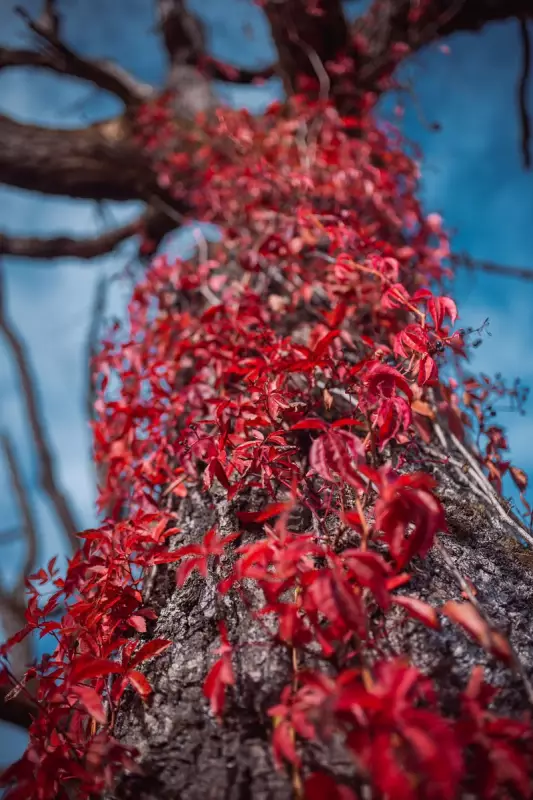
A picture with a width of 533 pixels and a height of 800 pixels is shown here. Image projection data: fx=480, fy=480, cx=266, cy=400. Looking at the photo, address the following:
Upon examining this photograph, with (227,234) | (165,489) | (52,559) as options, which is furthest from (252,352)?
(227,234)

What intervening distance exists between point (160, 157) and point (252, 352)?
2.54 meters

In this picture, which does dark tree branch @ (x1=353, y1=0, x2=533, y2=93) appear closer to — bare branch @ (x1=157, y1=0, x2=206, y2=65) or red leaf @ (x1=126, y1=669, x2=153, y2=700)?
bare branch @ (x1=157, y1=0, x2=206, y2=65)

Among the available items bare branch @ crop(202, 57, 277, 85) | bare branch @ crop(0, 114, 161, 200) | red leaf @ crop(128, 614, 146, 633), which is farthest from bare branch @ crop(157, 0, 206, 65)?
red leaf @ crop(128, 614, 146, 633)

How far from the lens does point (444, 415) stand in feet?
5.21

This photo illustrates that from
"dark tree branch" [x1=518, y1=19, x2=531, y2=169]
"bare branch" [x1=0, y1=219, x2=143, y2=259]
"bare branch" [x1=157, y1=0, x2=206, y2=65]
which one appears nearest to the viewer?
"dark tree branch" [x1=518, y1=19, x2=531, y2=169]

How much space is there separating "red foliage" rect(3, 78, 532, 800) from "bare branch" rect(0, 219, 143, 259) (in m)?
1.64

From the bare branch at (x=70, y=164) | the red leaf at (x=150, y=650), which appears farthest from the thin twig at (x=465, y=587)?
the bare branch at (x=70, y=164)

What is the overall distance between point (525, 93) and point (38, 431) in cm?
467

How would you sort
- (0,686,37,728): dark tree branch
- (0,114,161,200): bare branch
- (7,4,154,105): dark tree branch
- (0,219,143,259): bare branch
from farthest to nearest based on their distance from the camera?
(0,219,143,259): bare branch
(0,114,161,200): bare branch
(7,4,154,105): dark tree branch
(0,686,37,728): dark tree branch

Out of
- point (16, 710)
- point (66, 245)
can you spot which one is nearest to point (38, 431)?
point (66, 245)

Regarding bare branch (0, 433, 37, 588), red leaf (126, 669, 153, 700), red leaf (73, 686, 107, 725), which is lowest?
red leaf (73, 686, 107, 725)

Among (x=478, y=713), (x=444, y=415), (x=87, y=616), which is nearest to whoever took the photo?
(x=478, y=713)

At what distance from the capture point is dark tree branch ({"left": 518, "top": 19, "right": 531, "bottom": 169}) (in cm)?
269

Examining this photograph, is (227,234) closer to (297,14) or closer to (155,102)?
(297,14)
